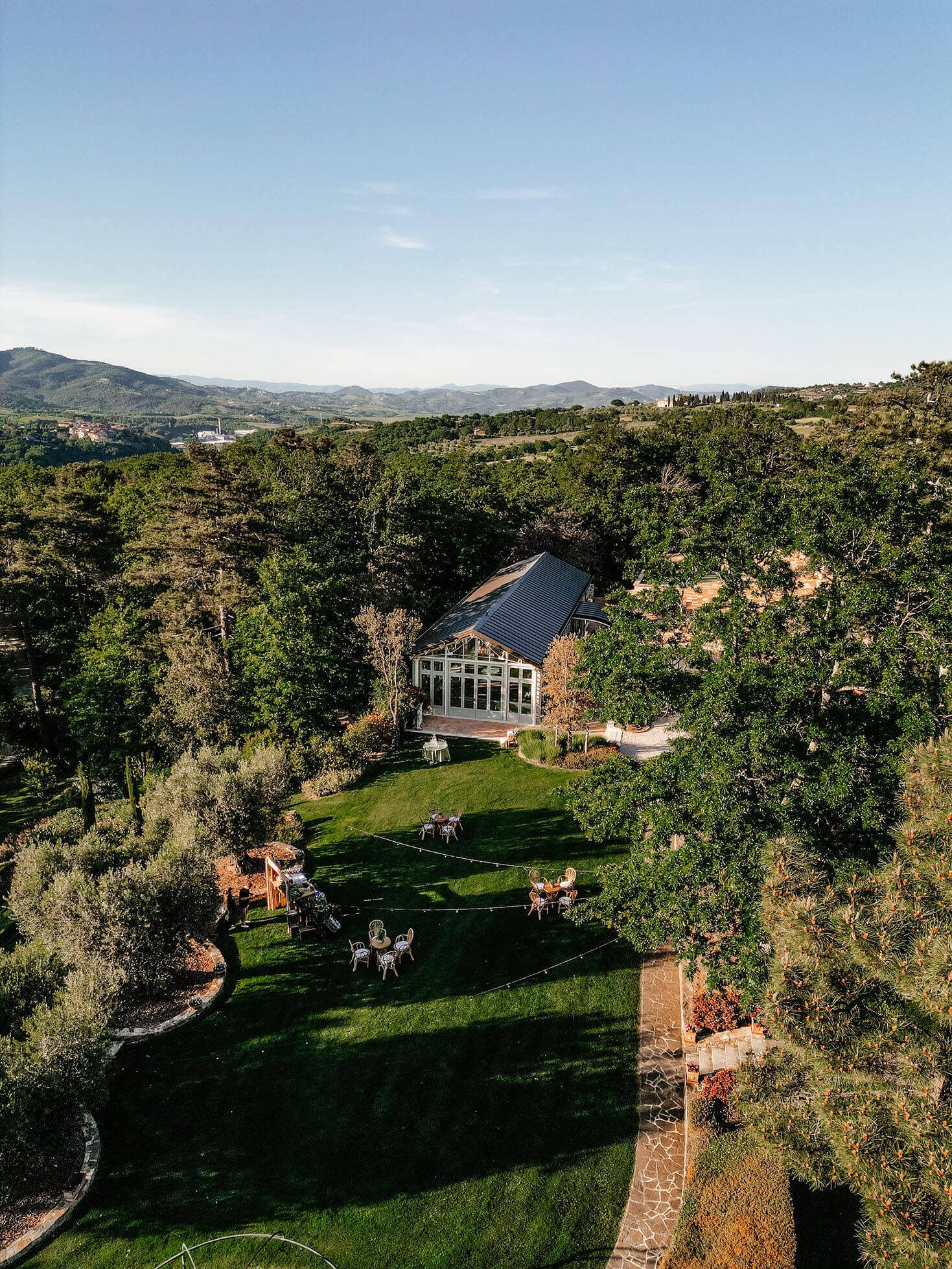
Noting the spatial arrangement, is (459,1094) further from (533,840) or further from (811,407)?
(811,407)

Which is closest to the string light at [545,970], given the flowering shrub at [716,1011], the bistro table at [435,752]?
the flowering shrub at [716,1011]

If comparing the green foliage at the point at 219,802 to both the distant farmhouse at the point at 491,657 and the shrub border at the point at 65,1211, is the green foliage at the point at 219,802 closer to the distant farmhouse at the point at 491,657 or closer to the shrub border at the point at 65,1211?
Result: the shrub border at the point at 65,1211

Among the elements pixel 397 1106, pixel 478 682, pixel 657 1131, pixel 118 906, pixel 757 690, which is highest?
pixel 757 690

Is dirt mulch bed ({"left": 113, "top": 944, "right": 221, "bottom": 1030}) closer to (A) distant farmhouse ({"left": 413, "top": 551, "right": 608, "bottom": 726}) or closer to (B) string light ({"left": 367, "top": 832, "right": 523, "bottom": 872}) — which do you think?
(B) string light ({"left": 367, "top": 832, "right": 523, "bottom": 872})

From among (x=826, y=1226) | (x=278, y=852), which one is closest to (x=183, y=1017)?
(x=278, y=852)

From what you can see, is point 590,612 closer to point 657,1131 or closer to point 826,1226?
point 657,1131

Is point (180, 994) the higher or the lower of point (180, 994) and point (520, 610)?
the lower

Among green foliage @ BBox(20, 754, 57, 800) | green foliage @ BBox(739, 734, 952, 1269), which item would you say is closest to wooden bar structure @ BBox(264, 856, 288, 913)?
green foliage @ BBox(739, 734, 952, 1269)
